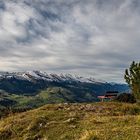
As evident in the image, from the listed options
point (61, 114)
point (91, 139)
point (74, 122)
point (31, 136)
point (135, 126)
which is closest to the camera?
point (91, 139)

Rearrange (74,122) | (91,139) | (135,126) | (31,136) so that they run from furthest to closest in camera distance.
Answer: (74,122)
(31,136)
(135,126)
(91,139)

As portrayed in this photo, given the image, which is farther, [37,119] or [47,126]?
[37,119]

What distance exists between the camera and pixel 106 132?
27031mm

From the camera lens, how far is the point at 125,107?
45.5 m

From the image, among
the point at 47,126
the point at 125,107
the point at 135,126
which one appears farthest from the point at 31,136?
the point at 125,107

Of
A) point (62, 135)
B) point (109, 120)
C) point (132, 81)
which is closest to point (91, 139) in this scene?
point (62, 135)

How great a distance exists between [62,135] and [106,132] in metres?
4.45

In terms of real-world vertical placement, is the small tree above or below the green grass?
above

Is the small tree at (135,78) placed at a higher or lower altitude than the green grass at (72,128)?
higher

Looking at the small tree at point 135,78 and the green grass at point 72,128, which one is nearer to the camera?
the green grass at point 72,128

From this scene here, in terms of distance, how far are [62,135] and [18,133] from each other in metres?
5.83

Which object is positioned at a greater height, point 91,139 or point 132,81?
point 132,81

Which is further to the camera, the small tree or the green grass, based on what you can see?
the small tree

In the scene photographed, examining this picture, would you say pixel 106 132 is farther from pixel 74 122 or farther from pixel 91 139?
pixel 74 122
